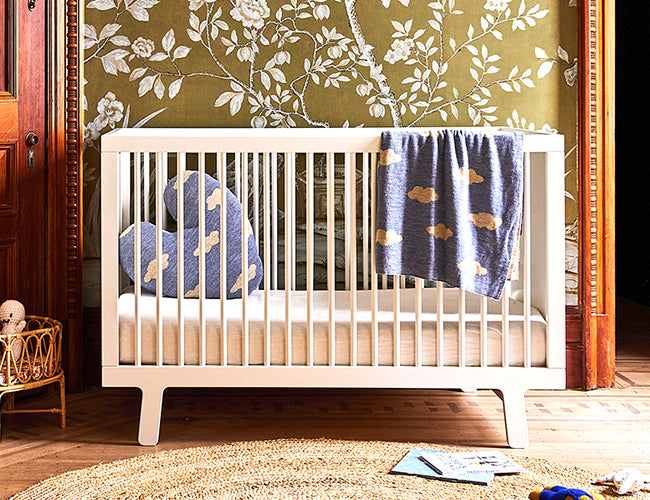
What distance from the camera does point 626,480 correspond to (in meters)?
1.61

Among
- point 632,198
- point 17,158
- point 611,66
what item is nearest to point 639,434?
point 611,66

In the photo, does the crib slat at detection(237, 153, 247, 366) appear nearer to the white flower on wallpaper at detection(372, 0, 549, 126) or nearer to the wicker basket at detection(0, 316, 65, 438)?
the wicker basket at detection(0, 316, 65, 438)

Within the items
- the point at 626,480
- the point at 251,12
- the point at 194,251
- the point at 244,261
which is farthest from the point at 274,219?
the point at 626,480

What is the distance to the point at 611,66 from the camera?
2492 millimetres

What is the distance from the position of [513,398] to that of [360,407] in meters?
0.55

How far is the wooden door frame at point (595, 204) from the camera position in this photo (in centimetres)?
249

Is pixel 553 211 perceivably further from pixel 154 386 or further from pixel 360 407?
pixel 154 386

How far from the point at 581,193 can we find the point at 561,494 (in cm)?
137

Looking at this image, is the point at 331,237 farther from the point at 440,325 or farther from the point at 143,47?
the point at 143,47

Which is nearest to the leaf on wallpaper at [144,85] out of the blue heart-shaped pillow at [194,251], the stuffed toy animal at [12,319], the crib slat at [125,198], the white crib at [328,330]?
the crib slat at [125,198]

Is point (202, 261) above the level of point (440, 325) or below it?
above

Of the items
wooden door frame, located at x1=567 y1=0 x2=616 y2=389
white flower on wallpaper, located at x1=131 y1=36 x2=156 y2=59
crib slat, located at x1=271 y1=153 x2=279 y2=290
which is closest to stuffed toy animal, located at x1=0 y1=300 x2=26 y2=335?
crib slat, located at x1=271 y1=153 x2=279 y2=290

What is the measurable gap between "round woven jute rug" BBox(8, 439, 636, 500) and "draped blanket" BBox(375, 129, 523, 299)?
479 mm

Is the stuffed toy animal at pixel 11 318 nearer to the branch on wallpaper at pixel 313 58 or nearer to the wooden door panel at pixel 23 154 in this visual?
the wooden door panel at pixel 23 154
